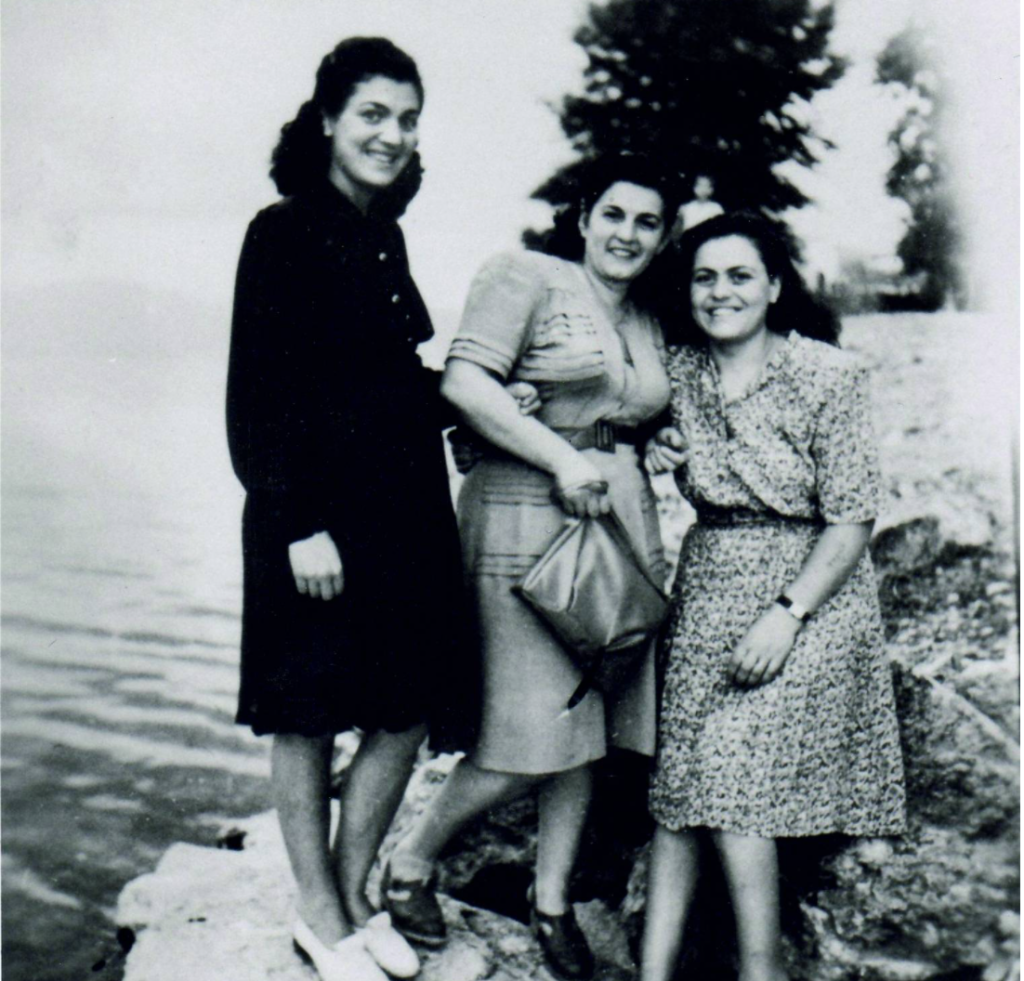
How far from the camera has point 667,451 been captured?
2539 millimetres

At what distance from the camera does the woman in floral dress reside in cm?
238

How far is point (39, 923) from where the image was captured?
10.2ft

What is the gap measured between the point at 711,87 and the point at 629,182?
1358 millimetres

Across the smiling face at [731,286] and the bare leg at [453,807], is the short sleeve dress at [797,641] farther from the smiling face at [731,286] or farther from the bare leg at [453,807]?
the bare leg at [453,807]

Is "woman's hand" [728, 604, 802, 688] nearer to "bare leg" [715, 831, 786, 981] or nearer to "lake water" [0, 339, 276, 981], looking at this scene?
"bare leg" [715, 831, 786, 981]

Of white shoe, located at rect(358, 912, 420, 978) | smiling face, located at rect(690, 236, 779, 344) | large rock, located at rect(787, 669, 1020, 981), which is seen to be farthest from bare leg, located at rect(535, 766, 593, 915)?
smiling face, located at rect(690, 236, 779, 344)

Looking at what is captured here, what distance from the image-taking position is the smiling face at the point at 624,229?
2430mm

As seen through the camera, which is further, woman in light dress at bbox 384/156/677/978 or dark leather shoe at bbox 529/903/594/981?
dark leather shoe at bbox 529/903/594/981

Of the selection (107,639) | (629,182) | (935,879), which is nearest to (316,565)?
(629,182)

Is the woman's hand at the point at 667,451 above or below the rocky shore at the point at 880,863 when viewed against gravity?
above

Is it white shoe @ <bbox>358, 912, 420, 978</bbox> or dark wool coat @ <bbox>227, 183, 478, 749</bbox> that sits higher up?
dark wool coat @ <bbox>227, 183, 478, 749</bbox>

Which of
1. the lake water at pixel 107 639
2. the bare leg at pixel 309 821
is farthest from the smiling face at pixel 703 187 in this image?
the bare leg at pixel 309 821

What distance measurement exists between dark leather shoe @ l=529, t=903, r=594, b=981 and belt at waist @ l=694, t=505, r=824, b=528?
113 cm

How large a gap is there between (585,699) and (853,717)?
2.26 feet
